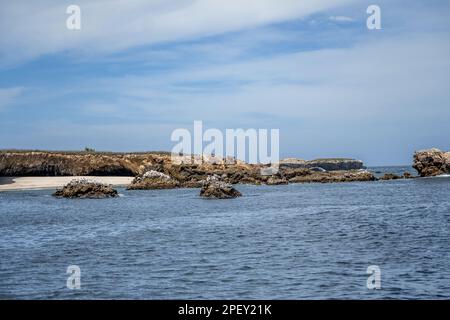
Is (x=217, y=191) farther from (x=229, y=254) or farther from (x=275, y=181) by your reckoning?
(x=275, y=181)

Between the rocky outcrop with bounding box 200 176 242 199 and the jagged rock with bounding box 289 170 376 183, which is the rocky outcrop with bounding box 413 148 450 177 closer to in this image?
the jagged rock with bounding box 289 170 376 183

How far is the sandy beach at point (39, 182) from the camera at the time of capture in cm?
11688

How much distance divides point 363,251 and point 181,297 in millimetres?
13161

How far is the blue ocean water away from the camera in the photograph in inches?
835

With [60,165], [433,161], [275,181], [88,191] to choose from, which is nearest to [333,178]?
[275,181]

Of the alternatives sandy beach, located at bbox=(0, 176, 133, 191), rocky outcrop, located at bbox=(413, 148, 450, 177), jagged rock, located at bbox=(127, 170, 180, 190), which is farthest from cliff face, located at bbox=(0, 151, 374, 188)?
rocky outcrop, located at bbox=(413, 148, 450, 177)

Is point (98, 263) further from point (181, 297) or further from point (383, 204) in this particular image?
point (383, 204)

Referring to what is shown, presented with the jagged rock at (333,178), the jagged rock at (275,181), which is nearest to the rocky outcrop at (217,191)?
the jagged rock at (275,181)

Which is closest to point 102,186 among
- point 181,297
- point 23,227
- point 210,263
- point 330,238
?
point 23,227

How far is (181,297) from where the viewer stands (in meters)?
20.1

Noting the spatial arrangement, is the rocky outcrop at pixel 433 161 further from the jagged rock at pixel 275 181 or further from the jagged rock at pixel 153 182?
the jagged rock at pixel 153 182

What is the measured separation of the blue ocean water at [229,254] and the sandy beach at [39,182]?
64.5m

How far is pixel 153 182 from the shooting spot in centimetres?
10769

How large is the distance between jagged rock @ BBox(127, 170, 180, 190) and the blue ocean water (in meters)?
50.6
